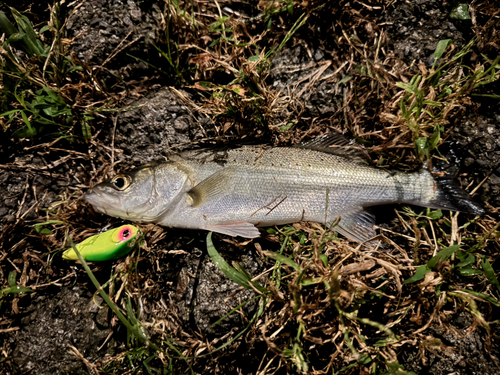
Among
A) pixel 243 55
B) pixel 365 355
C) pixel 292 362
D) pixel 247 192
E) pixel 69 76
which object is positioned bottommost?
pixel 292 362

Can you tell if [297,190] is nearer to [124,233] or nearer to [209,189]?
[209,189]

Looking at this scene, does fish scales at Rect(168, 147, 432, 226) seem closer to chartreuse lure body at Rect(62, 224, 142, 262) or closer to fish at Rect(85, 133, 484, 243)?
fish at Rect(85, 133, 484, 243)

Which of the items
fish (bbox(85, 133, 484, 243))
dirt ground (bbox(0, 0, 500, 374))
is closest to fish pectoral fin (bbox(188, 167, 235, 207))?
fish (bbox(85, 133, 484, 243))

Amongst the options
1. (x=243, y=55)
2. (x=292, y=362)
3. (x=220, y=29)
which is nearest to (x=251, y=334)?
(x=292, y=362)

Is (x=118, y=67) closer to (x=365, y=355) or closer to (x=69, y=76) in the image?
(x=69, y=76)

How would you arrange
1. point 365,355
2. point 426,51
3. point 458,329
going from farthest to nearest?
point 426,51, point 458,329, point 365,355

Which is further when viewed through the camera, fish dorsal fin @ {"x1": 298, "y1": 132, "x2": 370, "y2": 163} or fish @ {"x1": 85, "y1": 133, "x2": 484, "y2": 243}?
fish dorsal fin @ {"x1": 298, "y1": 132, "x2": 370, "y2": 163}

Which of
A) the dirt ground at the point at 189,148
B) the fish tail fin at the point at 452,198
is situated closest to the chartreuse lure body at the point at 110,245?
the dirt ground at the point at 189,148
